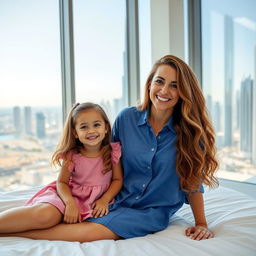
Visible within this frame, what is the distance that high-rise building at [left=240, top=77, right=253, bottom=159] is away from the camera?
2607 mm

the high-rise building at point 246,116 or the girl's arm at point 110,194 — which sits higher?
the high-rise building at point 246,116

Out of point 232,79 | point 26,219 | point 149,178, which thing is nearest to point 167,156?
point 149,178

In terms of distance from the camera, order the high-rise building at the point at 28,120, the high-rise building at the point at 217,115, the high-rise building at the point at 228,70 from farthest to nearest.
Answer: the high-rise building at the point at 217,115, the high-rise building at the point at 228,70, the high-rise building at the point at 28,120

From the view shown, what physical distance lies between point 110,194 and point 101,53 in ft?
5.52

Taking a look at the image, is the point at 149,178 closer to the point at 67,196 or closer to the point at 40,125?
the point at 67,196

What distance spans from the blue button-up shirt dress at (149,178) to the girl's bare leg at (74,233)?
0.07m

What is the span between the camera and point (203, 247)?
119 centimetres

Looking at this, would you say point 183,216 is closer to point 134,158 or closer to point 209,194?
point 209,194

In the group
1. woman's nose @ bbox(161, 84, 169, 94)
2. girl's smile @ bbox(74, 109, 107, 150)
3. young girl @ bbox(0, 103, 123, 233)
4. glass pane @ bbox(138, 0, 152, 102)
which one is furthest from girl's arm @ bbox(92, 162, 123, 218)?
glass pane @ bbox(138, 0, 152, 102)

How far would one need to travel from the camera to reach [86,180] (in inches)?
61.0

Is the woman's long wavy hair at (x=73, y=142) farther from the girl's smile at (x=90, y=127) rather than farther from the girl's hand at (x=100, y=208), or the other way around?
the girl's hand at (x=100, y=208)

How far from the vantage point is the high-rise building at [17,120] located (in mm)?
2383

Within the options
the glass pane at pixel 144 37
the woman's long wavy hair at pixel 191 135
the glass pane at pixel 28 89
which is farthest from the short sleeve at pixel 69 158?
the glass pane at pixel 144 37

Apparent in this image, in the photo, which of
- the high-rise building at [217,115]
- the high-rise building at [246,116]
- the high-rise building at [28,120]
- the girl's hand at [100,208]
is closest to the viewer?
the girl's hand at [100,208]
